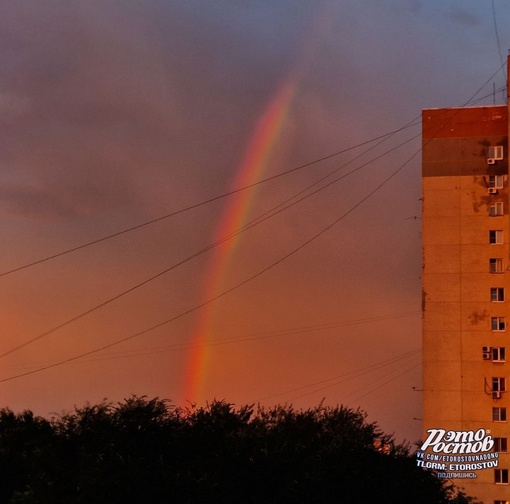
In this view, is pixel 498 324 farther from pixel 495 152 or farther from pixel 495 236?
pixel 495 152

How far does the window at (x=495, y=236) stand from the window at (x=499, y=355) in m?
10.7

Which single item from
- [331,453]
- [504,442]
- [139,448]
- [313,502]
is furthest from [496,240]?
[139,448]

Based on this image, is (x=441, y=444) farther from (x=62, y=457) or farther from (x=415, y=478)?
(x=62, y=457)

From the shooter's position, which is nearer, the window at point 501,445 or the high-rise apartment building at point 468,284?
the high-rise apartment building at point 468,284

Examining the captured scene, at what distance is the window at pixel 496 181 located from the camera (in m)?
95.1

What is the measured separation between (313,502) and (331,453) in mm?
6674

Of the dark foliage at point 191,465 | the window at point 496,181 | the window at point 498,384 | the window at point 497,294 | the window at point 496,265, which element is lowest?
the dark foliage at point 191,465

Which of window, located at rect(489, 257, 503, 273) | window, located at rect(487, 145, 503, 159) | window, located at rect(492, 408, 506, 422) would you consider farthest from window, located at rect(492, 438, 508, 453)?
window, located at rect(487, 145, 503, 159)

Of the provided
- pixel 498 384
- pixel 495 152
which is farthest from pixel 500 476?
pixel 495 152

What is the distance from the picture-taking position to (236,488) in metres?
46.5

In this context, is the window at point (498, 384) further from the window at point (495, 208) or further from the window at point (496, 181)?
the window at point (496, 181)

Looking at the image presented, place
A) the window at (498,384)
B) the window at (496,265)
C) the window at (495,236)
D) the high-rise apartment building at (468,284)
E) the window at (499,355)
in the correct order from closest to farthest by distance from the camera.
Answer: the window at (498,384), the high-rise apartment building at (468,284), the window at (499,355), the window at (496,265), the window at (495,236)

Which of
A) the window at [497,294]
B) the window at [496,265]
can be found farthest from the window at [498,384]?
the window at [496,265]

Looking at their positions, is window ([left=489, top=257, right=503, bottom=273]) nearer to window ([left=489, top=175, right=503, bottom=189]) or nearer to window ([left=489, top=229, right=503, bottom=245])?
window ([left=489, top=229, right=503, bottom=245])
